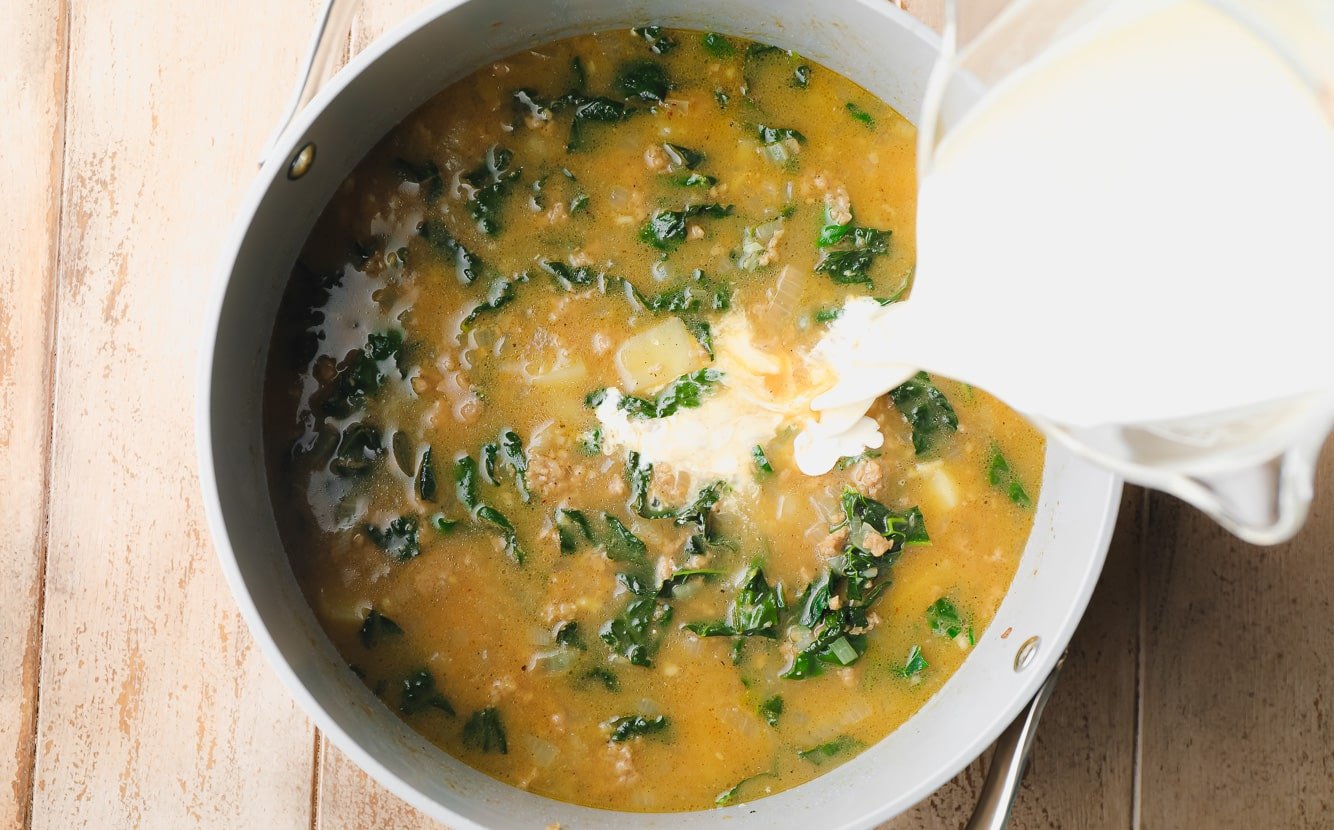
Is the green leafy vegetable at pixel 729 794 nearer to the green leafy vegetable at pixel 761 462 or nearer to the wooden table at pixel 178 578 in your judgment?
the wooden table at pixel 178 578

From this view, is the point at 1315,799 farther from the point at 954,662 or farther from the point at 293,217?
the point at 293,217

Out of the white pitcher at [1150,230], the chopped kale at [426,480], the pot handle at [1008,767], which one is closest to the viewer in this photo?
the white pitcher at [1150,230]

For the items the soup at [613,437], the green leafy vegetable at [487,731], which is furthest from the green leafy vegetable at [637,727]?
the green leafy vegetable at [487,731]

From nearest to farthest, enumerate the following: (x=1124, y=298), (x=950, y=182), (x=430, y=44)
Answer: (x=1124, y=298) < (x=950, y=182) < (x=430, y=44)

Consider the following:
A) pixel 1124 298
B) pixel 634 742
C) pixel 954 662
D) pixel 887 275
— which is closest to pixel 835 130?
pixel 887 275

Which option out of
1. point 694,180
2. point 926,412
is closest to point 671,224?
point 694,180

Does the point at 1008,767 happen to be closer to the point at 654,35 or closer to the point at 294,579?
the point at 294,579
